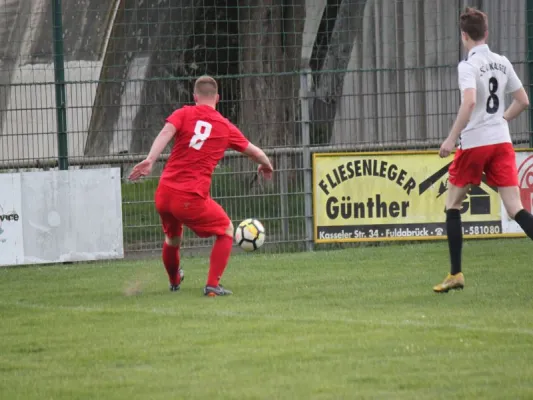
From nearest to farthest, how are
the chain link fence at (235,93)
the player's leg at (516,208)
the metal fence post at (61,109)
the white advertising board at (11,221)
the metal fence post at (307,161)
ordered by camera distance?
the player's leg at (516,208), the white advertising board at (11,221), the metal fence post at (61,109), the chain link fence at (235,93), the metal fence post at (307,161)

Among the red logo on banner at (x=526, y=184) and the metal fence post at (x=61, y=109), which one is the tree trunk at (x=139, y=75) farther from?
the red logo on banner at (x=526, y=184)

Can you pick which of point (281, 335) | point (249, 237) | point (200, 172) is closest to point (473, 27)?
point (200, 172)

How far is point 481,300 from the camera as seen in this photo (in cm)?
906

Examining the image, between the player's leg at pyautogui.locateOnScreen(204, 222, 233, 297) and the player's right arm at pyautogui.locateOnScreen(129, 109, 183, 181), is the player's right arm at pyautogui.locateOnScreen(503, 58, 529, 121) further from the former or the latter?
the player's right arm at pyautogui.locateOnScreen(129, 109, 183, 181)

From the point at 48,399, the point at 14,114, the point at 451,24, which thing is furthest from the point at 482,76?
the point at 451,24

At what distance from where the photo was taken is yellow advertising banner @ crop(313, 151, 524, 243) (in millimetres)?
14344

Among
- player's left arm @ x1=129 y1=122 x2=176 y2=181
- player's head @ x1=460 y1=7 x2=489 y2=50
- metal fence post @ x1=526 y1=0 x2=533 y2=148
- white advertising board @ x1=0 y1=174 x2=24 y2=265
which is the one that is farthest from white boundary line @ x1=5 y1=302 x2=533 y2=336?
metal fence post @ x1=526 y1=0 x2=533 y2=148

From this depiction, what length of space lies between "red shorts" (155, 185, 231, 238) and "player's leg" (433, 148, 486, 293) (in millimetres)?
1866

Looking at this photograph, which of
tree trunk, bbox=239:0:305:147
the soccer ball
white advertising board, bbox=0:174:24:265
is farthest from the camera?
tree trunk, bbox=239:0:305:147

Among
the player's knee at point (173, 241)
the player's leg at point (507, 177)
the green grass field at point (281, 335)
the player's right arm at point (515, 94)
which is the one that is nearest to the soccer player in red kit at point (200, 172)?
the player's knee at point (173, 241)

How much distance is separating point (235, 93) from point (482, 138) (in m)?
7.89

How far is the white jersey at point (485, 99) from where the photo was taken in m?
9.35

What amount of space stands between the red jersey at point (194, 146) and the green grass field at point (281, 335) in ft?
3.14

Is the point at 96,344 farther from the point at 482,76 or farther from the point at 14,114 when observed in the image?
the point at 14,114
